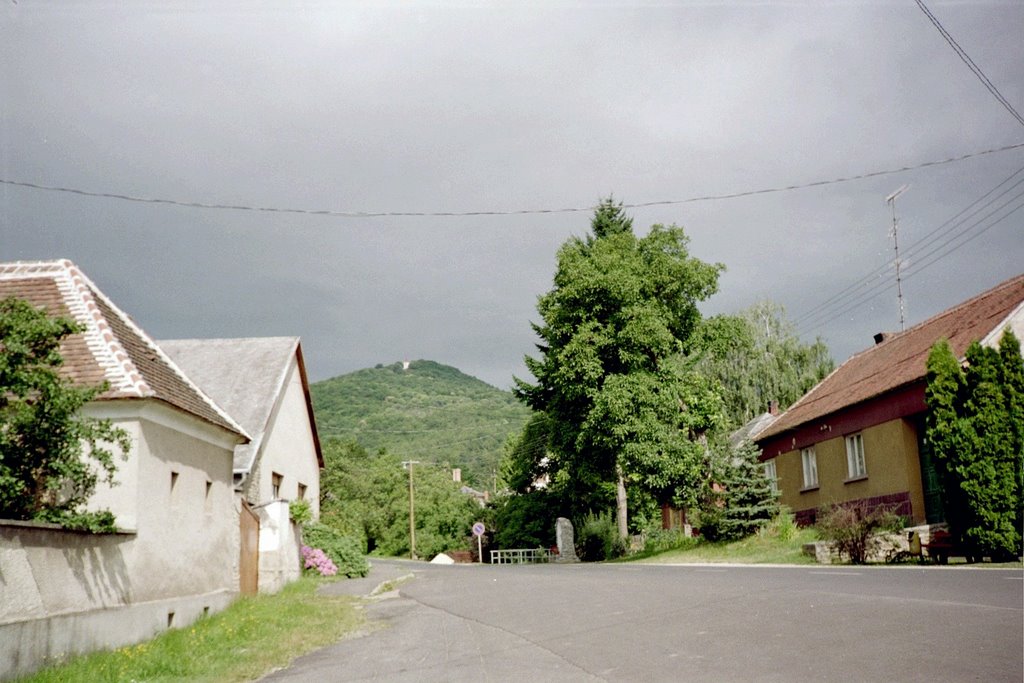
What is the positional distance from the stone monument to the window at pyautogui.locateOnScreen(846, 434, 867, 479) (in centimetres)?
1615

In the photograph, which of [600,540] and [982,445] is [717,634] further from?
[600,540]

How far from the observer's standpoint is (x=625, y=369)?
128 feet

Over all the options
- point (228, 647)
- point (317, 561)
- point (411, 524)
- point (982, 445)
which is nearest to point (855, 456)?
point (982, 445)

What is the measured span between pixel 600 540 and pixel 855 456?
13.5 m

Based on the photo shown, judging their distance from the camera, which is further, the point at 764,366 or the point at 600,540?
the point at 764,366

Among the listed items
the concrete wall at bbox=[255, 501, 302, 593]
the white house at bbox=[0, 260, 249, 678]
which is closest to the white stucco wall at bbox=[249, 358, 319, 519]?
the concrete wall at bbox=[255, 501, 302, 593]

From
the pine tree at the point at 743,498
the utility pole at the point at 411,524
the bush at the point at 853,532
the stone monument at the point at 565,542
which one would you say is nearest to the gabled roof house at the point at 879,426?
the pine tree at the point at 743,498

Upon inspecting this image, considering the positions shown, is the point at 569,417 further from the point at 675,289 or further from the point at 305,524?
the point at 305,524

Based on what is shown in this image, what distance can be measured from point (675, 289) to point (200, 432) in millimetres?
29451

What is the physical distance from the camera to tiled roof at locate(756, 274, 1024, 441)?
84.3 feet

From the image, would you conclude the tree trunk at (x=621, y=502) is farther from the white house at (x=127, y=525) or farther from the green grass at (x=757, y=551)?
the white house at (x=127, y=525)

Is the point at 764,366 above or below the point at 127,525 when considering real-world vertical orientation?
above

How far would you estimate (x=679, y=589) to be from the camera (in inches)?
575

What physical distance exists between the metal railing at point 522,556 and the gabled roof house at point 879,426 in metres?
13.8
